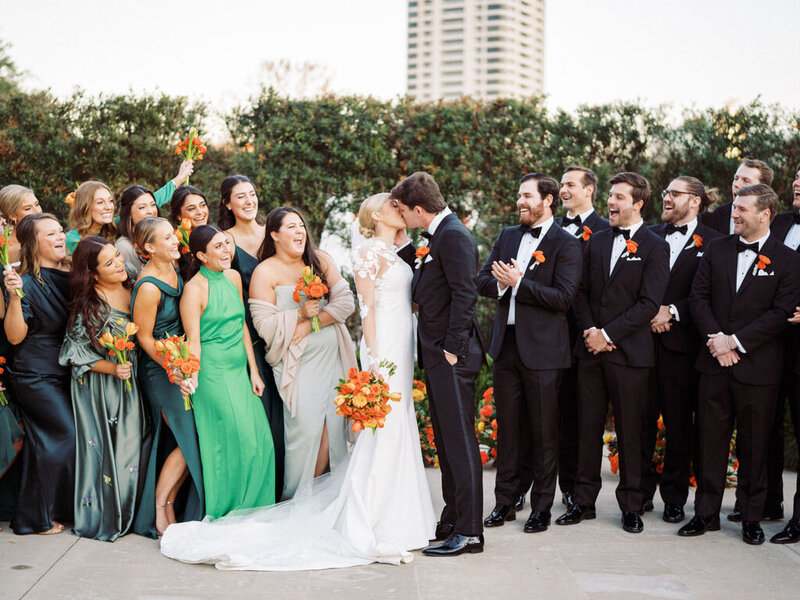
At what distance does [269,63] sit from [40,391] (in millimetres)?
19584

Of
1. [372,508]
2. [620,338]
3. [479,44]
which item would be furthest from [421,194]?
[479,44]

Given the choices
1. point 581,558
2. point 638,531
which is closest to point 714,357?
point 638,531

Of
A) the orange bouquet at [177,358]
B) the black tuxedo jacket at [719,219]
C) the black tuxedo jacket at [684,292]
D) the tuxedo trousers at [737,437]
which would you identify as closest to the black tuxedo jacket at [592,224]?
the black tuxedo jacket at [684,292]

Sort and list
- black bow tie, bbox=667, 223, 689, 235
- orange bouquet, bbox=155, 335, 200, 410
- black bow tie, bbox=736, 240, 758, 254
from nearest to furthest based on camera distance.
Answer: orange bouquet, bbox=155, 335, 200, 410, black bow tie, bbox=736, 240, 758, 254, black bow tie, bbox=667, 223, 689, 235

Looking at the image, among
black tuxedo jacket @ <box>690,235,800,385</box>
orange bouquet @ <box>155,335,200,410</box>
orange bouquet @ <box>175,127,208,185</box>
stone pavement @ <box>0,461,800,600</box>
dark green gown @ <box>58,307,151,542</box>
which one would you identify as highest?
orange bouquet @ <box>175,127,208,185</box>

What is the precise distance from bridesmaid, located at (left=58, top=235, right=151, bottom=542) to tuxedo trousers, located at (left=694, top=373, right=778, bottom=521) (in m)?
3.58

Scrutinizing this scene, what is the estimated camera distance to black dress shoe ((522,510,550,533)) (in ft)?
17.0

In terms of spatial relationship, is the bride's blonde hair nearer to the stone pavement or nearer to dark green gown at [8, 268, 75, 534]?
dark green gown at [8, 268, 75, 534]

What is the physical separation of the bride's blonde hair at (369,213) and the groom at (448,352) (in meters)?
0.47

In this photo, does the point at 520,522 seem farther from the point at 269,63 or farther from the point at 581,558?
the point at 269,63

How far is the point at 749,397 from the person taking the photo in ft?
16.6

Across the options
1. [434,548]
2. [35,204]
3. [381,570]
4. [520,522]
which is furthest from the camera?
[35,204]

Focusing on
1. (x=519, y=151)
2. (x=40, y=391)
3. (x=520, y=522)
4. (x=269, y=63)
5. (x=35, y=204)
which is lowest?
(x=520, y=522)

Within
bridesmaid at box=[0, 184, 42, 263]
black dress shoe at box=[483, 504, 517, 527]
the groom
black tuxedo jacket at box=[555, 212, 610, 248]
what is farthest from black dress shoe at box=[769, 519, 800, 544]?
bridesmaid at box=[0, 184, 42, 263]
